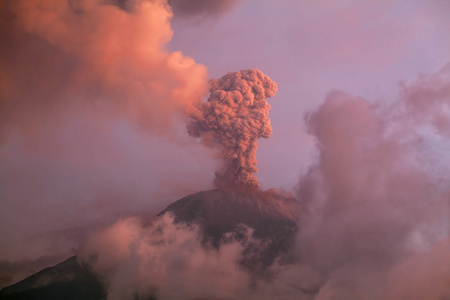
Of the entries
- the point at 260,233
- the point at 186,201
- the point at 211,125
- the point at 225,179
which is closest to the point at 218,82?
the point at 211,125

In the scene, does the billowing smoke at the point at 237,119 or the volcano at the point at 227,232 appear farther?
the billowing smoke at the point at 237,119

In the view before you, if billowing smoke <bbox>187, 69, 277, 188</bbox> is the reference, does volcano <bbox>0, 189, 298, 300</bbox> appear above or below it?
below

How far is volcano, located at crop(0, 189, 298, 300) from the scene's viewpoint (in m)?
25.3

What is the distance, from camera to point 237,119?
2891cm

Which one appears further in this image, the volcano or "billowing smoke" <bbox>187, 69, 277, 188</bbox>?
"billowing smoke" <bbox>187, 69, 277, 188</bbox>

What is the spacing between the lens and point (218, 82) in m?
30.8

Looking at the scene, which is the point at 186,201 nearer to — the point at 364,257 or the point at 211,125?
the point at 211,125

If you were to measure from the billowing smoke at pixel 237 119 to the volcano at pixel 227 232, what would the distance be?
3.47m

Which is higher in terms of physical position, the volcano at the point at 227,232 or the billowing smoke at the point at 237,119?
the billowing smoke at the point at 237,119

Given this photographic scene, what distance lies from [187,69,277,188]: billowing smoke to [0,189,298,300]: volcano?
11.4 feet

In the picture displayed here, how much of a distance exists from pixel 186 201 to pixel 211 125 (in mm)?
9889

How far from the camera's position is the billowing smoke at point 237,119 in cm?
2884

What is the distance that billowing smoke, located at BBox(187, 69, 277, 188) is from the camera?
28.8 m

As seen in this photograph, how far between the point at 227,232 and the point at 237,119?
10.7 meters
